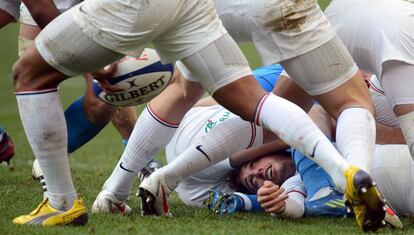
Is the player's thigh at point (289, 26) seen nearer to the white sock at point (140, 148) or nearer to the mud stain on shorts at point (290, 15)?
the mud stain on shorts at point (290, 15)

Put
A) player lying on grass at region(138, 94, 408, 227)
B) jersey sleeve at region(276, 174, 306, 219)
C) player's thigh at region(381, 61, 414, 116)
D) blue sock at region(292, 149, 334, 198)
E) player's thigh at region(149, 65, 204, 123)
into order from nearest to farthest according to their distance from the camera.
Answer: player's thigh at region(381, 61, 414, 116) → jersey sleeve at region(276, 174, 306, 219) → player lying on grass at region(138, 94, 408, 227) → blue sock at region(292, 149, 334, 198) → player's thigh at region(149, 65, 204, 123)

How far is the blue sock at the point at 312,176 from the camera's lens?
5.18 meters

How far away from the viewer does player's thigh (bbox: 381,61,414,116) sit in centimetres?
480

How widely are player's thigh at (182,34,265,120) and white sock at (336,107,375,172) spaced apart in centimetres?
44

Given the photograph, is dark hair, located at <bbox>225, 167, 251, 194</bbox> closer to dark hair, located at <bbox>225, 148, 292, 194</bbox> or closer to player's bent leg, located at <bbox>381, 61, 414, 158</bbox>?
dark hair, located at <bbox>225, 148, 292, 194</bbox>

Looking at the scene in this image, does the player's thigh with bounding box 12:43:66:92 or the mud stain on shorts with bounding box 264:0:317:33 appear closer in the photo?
the player's thigh with bounding box 12:43:66:92

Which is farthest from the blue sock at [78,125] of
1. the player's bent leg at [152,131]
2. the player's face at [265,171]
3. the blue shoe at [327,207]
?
the blue shoe at [327,207]

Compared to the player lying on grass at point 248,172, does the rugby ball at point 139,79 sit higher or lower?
higher

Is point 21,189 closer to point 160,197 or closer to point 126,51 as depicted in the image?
point 160,197

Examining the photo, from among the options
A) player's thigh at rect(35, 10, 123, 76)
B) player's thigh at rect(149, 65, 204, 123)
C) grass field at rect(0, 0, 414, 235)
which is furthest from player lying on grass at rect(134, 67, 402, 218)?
player's thigh at rect(35, 10, 123, 76)

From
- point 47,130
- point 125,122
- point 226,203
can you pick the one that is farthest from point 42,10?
point 125,122

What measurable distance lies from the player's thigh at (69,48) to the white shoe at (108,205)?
109cm

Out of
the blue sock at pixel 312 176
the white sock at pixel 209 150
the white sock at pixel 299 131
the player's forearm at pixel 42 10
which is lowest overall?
the blue sock at pixel 312 176

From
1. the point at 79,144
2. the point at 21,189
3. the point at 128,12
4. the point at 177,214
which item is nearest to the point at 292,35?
the point at 128,12
